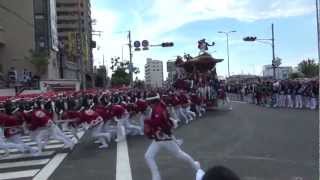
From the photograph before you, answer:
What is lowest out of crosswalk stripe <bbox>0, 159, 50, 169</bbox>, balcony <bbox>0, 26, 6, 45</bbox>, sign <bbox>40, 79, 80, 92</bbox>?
crosswalk stripe <bbox>0, 159, 50, 169</bbox>

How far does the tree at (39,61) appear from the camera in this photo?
8188 centimetres

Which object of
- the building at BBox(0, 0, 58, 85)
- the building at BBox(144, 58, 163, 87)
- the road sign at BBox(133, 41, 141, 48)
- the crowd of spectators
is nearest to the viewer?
the crowd of spectators

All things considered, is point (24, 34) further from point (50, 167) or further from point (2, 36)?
point (50, 167)

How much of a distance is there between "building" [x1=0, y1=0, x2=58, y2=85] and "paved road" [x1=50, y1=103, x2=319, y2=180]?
61.7 meters

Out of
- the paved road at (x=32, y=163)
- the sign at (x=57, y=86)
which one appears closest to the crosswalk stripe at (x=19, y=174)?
the paved road at (x=32, y=163)

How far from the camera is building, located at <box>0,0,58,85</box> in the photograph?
84500mm

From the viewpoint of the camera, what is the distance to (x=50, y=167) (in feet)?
53.4

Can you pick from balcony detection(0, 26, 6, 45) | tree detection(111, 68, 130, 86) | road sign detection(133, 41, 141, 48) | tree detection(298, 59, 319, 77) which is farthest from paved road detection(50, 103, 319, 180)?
tree detection(298, 59, 319, 77)

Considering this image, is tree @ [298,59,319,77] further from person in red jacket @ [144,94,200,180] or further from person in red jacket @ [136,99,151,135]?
person in red jacket @ [144,94,200,180]

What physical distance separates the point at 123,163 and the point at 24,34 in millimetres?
72307

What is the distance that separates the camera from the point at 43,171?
1556 centimetres

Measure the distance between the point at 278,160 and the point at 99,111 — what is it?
7.86 metres

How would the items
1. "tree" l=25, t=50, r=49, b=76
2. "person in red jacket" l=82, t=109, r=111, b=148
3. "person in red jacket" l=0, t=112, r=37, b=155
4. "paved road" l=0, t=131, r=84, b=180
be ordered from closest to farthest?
"paved road" l=0, t=131, r=84, b=180
"person in red jacket" l=0, t=112, r=37, b=155
"person in red jacket" l=82, t=109, r=111, b=148
"tree" l=25, t=50, r=49, b=76

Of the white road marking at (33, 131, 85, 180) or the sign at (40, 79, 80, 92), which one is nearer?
the white road marking at (33, 131, 85, 180)
